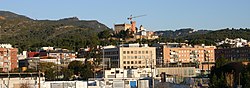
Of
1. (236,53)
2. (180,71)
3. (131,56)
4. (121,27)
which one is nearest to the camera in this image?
(180,71)

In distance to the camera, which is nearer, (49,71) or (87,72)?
(49,71)

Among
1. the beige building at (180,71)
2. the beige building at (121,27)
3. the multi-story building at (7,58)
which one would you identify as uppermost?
the beige building at (121,27)

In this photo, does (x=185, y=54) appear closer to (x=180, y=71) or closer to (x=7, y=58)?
(x=180, y=71)

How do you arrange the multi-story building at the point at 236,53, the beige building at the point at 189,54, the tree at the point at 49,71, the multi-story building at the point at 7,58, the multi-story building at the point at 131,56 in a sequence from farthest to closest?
1. the multi-story building at the point at 236,53
2. the beige building at the point at 189,54
3. the multi-story building at the point at 131,56
4. the multi-story building at the point at 7,58
5. the tree at the point at 49,71

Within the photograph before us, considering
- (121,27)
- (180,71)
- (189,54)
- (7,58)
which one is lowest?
(180,71)

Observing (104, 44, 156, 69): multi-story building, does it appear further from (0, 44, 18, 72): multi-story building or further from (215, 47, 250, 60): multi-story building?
(0, 44, 18, 72): multi-story building

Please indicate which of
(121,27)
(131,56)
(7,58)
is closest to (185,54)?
(131,56)

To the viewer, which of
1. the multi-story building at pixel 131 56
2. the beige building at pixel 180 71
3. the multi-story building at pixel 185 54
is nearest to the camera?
the beige building at pixel 180 71

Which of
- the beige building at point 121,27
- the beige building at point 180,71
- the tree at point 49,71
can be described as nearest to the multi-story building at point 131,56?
the beige building at point 180,71

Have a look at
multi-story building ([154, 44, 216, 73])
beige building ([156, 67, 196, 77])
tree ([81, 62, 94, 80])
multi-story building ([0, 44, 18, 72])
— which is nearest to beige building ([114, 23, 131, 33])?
multi-story building ([154, 44, 216, 73])

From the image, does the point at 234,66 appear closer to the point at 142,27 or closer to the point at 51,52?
the point at 51,52

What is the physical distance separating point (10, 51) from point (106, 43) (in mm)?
50793

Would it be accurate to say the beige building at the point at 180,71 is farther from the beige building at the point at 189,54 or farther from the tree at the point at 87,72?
the beige building at the point at 189,54

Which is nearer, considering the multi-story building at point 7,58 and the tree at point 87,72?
the tree at point 87,72
